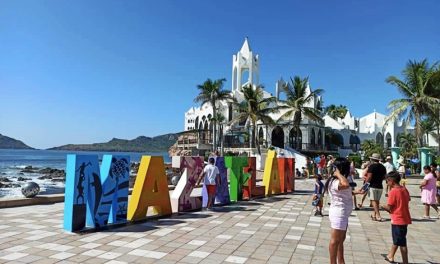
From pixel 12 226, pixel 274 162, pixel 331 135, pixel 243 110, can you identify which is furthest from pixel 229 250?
pixel 331 135

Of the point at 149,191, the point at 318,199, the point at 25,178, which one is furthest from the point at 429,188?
the point at 25,178

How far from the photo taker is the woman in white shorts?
5566 mm

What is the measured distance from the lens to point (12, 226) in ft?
28.2

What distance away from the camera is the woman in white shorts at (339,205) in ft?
18.3

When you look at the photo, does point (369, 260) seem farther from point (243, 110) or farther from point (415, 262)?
point (243, 110)

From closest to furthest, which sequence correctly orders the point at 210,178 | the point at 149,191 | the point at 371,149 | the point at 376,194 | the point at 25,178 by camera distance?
the point at 149,191, the point at 376,194, the point at 210,178, the point at 25,178, the point at 371,149

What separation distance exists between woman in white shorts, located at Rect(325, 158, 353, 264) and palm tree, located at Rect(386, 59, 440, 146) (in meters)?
26.1

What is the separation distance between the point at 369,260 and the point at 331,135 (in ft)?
177

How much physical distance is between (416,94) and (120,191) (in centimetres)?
2729

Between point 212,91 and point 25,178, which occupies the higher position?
point 212,91

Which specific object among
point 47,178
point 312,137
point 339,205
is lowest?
point 47,178

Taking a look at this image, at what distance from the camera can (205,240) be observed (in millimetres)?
7945

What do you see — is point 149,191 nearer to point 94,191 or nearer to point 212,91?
point 94,191

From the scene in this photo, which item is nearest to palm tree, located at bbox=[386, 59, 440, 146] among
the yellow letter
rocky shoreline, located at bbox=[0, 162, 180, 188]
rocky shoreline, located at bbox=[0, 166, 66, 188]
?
rocky shoreline, located at bbox=[0, 162, 180, 188]
